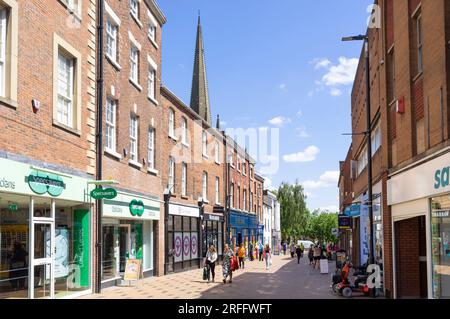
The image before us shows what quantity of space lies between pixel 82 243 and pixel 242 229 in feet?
107

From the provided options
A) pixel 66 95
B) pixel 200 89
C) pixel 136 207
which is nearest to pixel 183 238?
pixel 136 207

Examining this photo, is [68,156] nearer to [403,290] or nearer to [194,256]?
[403,290]

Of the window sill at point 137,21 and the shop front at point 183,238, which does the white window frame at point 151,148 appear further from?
the window sill at point 137,21

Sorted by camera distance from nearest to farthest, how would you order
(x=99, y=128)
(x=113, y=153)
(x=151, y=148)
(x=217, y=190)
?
(x=99, y=128)
(x=113, y=153)
(x=151, y=148)
(x=217, y=190)

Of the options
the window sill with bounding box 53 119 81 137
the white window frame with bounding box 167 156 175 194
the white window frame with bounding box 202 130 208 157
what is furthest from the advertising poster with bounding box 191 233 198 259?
the window sill with bounding box 53 119 81 137

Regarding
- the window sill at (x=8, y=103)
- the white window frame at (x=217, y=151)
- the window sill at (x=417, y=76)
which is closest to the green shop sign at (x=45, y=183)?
the window sill at (x=8, y=103)

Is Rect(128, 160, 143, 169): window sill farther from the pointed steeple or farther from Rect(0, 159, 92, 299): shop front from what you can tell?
the pointed steeple

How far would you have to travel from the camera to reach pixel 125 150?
20547 millimetres

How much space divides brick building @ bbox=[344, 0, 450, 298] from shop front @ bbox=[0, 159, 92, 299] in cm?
919

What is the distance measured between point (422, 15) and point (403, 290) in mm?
7958

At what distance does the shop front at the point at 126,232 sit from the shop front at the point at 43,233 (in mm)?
1781

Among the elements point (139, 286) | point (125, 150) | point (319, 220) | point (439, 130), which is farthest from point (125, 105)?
point (319, 220)

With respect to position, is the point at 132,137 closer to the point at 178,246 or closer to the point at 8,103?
the point at 178,246

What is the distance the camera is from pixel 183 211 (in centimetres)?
2953
